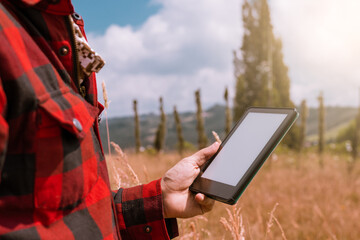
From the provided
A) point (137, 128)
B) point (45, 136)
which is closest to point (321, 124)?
point (137, 128)

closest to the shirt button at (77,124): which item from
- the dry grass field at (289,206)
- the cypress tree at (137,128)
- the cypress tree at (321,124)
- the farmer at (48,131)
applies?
the farmer at (48,131)

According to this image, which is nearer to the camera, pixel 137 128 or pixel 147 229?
pixel 147 229

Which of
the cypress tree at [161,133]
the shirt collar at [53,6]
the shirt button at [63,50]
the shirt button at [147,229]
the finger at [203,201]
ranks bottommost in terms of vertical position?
the cypress tree at [161,133]

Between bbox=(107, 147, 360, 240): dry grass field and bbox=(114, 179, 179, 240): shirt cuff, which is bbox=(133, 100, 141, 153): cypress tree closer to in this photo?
bbox=(107, 147, 360, 240): dry grass field

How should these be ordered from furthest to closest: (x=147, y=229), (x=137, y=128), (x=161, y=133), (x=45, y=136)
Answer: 1. (x=161, y=133)
2. (x=137, y=128)
3. (x=147, y=229)
4. (x=45, y=136)

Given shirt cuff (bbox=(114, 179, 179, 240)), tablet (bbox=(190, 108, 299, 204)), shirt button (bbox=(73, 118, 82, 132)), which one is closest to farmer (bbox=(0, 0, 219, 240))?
shirt button (bbox=(73, 118, 82, 132))

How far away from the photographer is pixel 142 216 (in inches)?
53.7

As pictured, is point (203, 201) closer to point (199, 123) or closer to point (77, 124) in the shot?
point (77, 124)

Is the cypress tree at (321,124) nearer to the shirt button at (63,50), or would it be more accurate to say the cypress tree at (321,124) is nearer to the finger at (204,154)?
the finger at (204,154)

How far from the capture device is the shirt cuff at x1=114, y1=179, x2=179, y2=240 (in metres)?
1.36

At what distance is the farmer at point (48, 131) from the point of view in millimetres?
831

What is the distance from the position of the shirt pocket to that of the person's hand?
19.8 inches

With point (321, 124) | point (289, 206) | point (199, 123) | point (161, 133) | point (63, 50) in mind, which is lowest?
point (161, 133)

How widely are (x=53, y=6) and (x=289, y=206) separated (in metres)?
5.09
